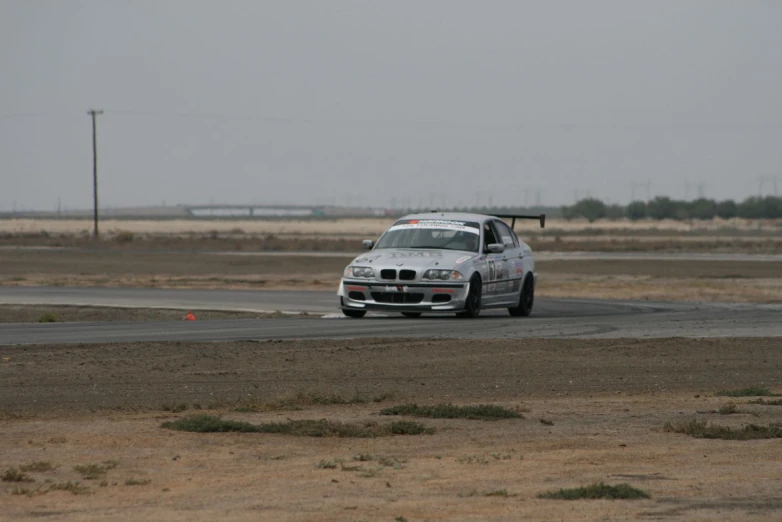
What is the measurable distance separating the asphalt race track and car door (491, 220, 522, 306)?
0.41 metres

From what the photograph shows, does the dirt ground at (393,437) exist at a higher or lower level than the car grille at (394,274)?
lower

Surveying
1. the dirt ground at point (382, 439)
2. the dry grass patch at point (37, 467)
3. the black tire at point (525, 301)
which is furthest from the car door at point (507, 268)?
the dry grass patch at point (37, 467)

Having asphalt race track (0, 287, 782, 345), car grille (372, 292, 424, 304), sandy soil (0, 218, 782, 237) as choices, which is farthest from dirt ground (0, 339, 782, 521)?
sandy soil (0, 218, 782, 237)

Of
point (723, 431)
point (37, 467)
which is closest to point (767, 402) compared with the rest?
point (723, 431)

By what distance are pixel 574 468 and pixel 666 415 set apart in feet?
9.10

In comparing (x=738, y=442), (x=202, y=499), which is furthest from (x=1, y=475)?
(x=738, y=442)

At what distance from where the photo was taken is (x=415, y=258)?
2117 centimetres

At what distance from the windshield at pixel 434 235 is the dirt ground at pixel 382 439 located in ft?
20.3

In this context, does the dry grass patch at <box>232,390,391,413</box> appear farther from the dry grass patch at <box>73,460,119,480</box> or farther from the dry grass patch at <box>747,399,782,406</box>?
the dry grass patch at <box>747,399,782,406</box>

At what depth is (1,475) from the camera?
7.79 m

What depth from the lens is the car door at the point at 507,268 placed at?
22.3 m

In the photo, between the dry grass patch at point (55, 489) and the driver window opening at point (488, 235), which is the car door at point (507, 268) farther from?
the dry grass patch at point (55, 489)

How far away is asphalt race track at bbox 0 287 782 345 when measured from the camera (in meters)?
17.7

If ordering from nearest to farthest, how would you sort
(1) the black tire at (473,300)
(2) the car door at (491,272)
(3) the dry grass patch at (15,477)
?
(3) the dry grass patch at (15,477), (1) the black tire at (473,300), (2) the car door at (491,272)
